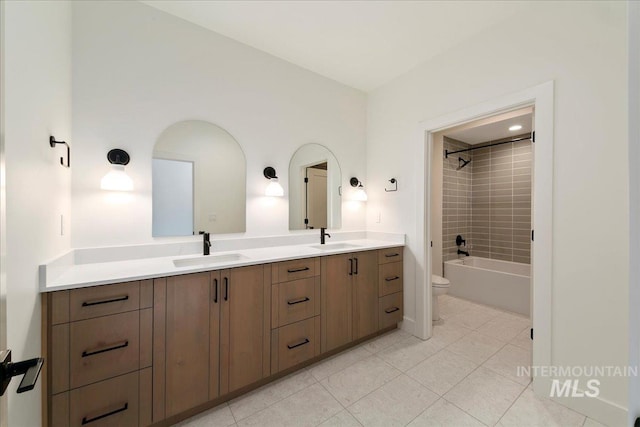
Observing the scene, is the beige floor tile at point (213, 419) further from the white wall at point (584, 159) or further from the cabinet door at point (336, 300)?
the white wall at point (584, 159)

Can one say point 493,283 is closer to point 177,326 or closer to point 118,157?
point 177,326

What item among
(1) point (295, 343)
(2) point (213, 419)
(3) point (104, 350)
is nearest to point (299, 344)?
(1) point (295, 343)

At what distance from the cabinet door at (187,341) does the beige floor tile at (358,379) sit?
2.77 ft

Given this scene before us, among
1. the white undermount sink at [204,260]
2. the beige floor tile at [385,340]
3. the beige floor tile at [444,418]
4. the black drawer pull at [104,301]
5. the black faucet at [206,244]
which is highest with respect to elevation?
the black faucet at [206,244]

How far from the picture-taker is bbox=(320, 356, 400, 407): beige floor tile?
176cm

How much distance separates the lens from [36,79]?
114cm

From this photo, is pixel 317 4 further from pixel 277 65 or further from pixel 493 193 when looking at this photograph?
pixel 493 193

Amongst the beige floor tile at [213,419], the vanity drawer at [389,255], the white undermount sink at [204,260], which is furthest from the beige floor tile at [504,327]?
the white undermount sink at [204,260]

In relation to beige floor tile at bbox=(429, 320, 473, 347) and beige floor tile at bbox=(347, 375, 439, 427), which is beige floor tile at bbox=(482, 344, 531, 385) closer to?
beige floor tile at bbox=(429, 320, 473, 347)

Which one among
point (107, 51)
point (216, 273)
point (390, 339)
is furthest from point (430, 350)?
point (107, 51)

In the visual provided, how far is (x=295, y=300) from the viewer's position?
193 centimetres

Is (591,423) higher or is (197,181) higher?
(197,181)

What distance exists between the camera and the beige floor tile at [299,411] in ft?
5.03

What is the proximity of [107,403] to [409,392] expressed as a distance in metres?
1.77
